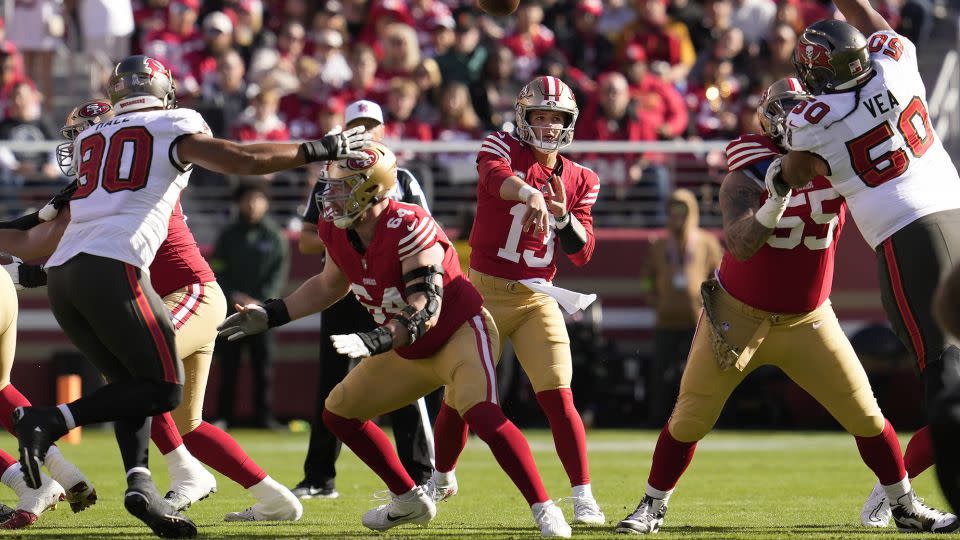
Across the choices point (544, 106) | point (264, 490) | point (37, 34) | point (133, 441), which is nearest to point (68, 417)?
point (133, 441)

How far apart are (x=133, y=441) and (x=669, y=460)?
91.0 inches

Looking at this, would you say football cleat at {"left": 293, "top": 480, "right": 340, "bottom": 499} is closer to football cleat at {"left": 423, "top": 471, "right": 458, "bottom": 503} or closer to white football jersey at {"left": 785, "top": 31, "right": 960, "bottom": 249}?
football cleat at {"left": 423, "top": 471, "right": 458, "bottom": 503}

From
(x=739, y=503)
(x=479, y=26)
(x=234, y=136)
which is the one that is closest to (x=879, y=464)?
(x=739, y=503)

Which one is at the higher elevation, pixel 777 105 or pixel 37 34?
pixel 777 105

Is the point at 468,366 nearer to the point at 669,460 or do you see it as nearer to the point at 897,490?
the point at 669,460

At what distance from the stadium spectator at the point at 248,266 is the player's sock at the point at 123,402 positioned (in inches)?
276

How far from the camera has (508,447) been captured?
618 cm

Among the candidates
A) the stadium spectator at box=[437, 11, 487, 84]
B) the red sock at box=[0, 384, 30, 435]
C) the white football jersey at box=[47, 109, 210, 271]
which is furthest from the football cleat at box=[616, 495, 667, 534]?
the stadium spectator at box=[437, 11, 487, 84]

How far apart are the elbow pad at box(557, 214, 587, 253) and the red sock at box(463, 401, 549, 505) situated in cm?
133

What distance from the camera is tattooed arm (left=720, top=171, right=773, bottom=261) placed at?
20.7 feet

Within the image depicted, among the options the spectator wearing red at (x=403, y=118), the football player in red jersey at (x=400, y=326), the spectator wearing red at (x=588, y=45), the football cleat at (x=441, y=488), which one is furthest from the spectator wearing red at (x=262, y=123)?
the football player in red jersey at (x=400, y=326)

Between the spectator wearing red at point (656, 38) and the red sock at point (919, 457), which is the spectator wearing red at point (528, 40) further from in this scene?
the red sock at point (919, 457)

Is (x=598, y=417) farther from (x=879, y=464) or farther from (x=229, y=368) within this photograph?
(x=879, y=464)

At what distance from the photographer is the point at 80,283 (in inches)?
240
